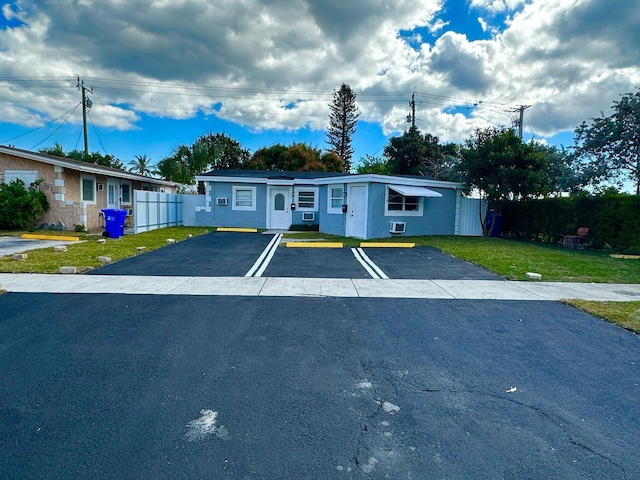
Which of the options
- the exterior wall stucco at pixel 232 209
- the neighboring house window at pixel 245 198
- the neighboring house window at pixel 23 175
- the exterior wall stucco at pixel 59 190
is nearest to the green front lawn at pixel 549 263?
the exterior wall stucco at pixel 232 209

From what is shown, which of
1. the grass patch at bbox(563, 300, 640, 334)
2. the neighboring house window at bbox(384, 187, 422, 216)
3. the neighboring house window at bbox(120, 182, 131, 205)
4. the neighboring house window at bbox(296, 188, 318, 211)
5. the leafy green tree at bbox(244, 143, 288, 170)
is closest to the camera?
the grass patch at bbox(563, 300, 640, 334)

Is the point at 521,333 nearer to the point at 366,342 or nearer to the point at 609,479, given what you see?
the point at 366,342

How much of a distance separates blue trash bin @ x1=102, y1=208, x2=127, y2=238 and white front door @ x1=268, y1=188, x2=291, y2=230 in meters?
7.93

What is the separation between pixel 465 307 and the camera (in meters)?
5.85

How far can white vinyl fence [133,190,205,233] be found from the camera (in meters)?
16.0

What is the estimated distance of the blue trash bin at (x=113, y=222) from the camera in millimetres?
13695

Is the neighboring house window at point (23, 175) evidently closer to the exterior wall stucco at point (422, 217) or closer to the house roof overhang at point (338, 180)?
the house roof overhang at point (338, 180)

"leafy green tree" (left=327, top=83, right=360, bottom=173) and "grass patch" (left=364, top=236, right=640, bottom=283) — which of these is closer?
"grass patch" (left=364, top=236, right=640, bottom=283)

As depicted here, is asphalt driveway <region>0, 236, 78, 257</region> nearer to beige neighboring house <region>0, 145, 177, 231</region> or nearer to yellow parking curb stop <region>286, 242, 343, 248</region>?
beige neighboring house <region>0, 145, 177, 231</region>

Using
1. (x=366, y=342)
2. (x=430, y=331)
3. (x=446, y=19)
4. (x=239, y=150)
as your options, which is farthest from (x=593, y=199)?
(x=239, y=150)

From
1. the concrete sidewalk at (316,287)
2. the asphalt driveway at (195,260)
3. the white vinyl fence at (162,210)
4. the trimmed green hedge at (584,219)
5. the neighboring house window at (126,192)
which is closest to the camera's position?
the concrete sidewalk at (316,287)

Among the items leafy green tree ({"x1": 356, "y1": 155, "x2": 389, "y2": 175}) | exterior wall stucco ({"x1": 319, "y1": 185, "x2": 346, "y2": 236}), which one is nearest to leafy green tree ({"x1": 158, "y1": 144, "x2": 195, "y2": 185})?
exterior wall stucco ({"x1": 319, "y1": 185, "x2": 346, "y2": 236})

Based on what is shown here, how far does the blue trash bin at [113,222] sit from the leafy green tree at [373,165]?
29102 millimetres

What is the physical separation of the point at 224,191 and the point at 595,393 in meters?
19.0
